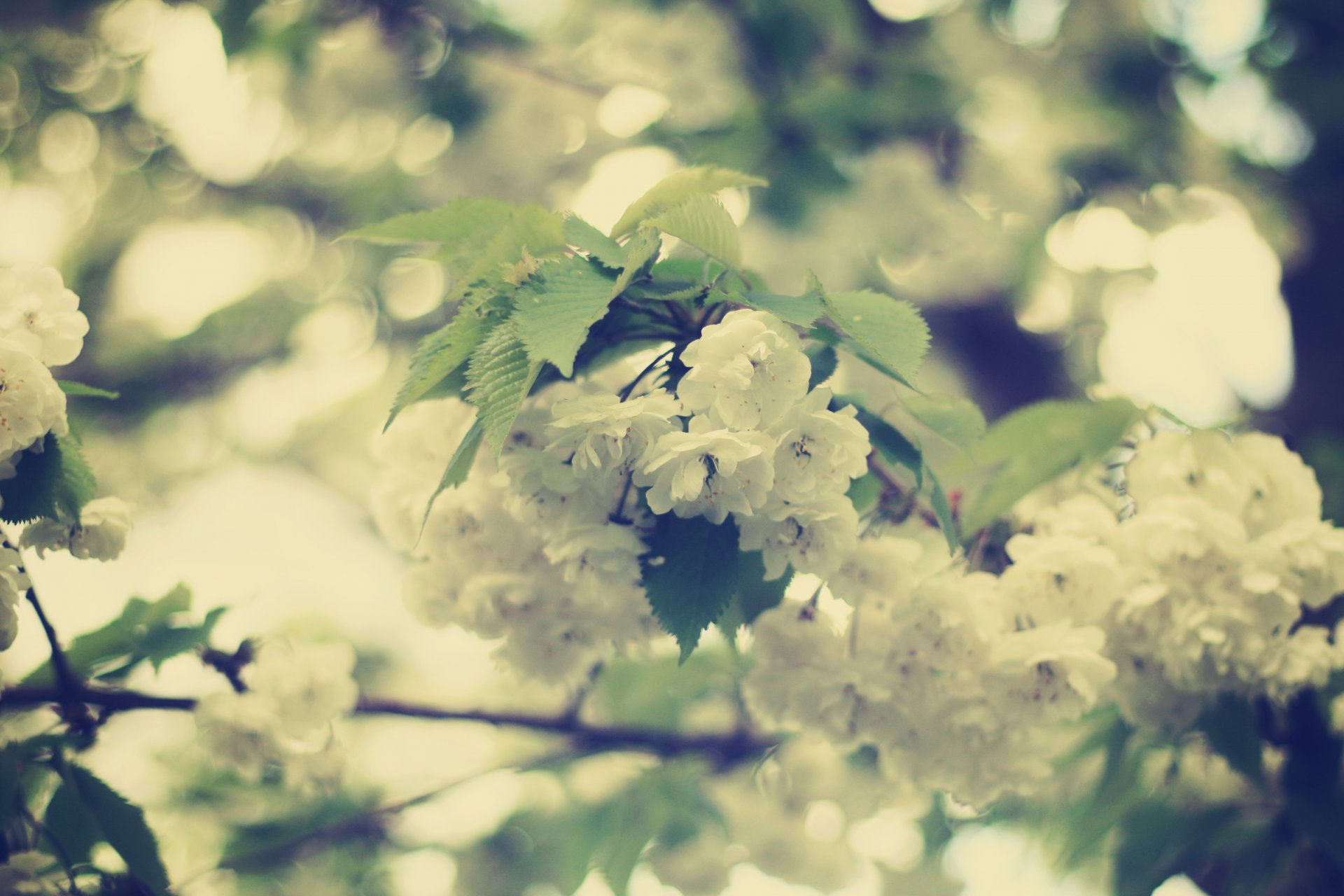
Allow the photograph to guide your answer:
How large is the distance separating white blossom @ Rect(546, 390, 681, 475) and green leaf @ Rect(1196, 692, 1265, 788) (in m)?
1.13

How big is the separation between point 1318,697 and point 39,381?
2.17 meters

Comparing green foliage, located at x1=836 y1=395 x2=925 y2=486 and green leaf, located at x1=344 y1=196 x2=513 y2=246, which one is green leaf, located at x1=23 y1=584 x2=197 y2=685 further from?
green foliage, located at x1=836 y1=395 x2=925 y2=486

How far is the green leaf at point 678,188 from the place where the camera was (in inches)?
41.0

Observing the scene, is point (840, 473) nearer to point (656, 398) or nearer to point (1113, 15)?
point (656, 398)

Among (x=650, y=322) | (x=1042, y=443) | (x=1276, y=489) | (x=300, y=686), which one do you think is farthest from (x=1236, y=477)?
(x=300, y=686)

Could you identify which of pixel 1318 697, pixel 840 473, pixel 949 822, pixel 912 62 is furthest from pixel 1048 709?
pixel 912 62

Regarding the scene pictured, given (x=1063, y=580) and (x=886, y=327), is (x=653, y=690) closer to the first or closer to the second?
(x=1063, y=580)

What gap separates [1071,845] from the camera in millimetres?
1741

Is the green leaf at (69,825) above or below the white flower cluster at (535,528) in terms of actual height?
below

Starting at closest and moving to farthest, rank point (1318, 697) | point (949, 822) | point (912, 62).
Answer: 1. point (1318, 697)
2. point (949, 822)
3. point (912, 62)

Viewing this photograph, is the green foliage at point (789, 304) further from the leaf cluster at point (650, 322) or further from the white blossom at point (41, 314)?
the white blossom at point (41, 314)

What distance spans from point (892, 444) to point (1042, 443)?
0.37 m

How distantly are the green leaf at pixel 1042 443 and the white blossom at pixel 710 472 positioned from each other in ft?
1.99

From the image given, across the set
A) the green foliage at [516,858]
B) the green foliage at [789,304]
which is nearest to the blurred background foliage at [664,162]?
the green foliage at [516,858]
